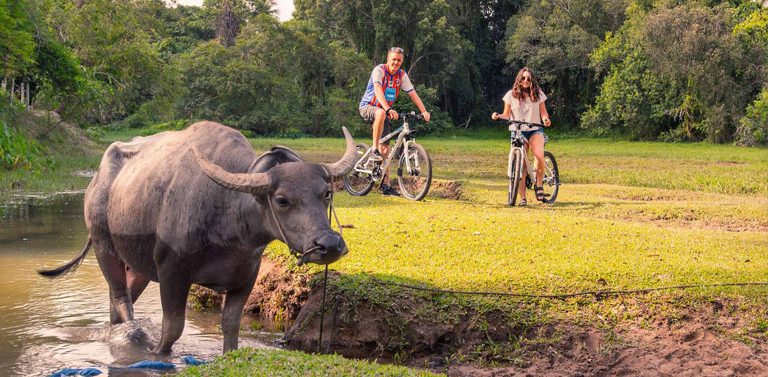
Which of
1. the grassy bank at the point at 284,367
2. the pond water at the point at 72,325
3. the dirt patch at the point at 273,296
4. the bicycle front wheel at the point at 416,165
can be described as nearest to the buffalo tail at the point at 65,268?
the pond water at the point at 72,325

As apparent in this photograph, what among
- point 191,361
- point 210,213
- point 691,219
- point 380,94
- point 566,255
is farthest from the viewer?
point 380,94

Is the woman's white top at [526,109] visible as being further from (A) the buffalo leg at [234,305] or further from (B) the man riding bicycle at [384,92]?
(A) the buffalo leg at [234,305]

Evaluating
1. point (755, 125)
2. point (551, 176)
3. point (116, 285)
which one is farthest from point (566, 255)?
point (755, 125)

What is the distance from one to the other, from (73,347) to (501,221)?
521 centimetres

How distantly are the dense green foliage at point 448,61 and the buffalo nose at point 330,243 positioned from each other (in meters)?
23.6

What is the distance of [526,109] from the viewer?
1205cm

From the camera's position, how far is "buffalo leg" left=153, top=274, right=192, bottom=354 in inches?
215

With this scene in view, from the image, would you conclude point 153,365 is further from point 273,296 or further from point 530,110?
point 530,110

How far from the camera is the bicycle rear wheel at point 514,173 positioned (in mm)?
11781

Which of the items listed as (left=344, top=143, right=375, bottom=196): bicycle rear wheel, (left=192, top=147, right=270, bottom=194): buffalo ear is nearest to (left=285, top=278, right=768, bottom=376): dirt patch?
(left=192, top=147, right=270, bottom=194): buffalo ear

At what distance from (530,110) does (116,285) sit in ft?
23.3

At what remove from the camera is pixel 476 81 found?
164 ft

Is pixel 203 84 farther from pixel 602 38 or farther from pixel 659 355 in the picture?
pixel 659 355

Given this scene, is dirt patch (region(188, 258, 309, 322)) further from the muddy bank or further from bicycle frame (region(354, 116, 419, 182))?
bicycle frame (region(354, 116, 419, 182))
